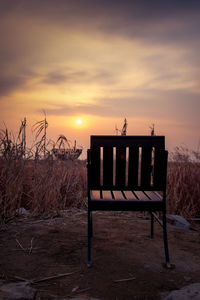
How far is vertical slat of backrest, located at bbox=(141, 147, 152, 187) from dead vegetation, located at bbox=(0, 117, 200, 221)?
6.26 feet

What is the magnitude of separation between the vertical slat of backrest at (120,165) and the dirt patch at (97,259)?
0.72m

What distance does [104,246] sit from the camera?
3082 millimetres

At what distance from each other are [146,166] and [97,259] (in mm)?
985

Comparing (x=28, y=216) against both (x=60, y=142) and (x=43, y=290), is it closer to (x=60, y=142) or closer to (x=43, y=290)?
(x=60, y=142)

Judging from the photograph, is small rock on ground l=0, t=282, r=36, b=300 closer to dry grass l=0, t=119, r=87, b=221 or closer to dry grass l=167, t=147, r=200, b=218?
dry grass l=0, t=119, r=87, b=221

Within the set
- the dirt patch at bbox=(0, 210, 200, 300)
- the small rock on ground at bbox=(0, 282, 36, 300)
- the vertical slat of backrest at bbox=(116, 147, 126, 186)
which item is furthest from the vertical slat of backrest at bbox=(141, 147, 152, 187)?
the small rock on ground at bbox=(0, 282, 36, 300)

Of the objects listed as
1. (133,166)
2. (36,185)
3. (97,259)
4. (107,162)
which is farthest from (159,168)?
(36,185)

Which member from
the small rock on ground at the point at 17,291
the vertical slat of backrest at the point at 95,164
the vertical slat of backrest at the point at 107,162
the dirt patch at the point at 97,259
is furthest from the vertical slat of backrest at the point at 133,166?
the small rock on ground at the point at 17,291

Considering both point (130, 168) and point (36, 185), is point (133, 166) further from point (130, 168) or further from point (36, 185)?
point (36, 185)

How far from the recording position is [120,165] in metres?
2.83

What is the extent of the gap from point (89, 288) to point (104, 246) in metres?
0.90

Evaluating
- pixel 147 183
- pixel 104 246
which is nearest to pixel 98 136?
pixel 147 183

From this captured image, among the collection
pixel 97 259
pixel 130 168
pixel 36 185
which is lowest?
pixel 97 259

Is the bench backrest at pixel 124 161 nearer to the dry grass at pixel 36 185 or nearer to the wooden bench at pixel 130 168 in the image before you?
the wooden bench at pixel 130 168
